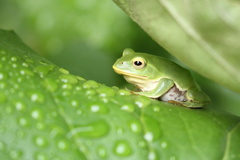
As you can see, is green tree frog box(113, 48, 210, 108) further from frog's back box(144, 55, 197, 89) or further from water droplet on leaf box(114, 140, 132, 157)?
water droplet on leaf box(114, 140, 132, 157)

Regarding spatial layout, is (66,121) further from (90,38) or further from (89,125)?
(90,38)

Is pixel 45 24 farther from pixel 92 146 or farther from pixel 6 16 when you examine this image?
pixel 92 146

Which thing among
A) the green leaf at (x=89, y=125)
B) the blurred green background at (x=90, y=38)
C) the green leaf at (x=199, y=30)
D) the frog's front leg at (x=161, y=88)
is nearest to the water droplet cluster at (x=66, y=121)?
the green leaf at (x=89, y=125)

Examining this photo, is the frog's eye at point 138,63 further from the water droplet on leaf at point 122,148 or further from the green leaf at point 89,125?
the water droplet on leaf at point 122,148

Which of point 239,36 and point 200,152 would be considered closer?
point 239,36

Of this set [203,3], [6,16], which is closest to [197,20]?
[203,3]

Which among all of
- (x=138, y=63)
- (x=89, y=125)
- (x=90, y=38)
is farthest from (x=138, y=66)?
(x=90, y=38)

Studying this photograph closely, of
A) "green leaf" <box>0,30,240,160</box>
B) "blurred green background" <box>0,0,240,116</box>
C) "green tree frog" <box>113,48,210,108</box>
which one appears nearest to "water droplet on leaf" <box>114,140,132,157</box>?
"green leaf" <box>0,30,240,160</box>
